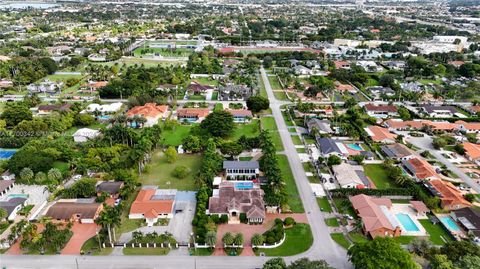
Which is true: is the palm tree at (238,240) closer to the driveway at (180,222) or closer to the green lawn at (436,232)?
the driveway at (180,222)

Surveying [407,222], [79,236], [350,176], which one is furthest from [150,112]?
[407,222]

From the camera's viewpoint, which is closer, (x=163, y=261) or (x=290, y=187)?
(x=163, y=261)

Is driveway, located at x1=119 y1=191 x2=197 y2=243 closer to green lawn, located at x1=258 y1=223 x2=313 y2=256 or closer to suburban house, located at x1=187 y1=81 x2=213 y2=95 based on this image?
green lawn, located at x1=258 y1=223 x2=313 y2=256

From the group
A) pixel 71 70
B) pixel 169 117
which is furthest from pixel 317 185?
pixel 71 70

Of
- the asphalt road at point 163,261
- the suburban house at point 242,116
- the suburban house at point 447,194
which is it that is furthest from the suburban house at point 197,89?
the asphalt road at point 163,261

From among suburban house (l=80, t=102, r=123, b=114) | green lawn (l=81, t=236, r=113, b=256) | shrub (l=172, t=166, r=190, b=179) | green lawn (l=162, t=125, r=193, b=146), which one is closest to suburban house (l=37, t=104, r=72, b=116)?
suburban house (l=80, t=102, r=123, b=114)

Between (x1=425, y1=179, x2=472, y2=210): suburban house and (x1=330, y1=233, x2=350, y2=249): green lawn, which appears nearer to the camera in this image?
(x1=330, y1=233, x2=350, y2=249): green lawn

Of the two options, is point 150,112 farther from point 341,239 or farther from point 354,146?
point 341,239
